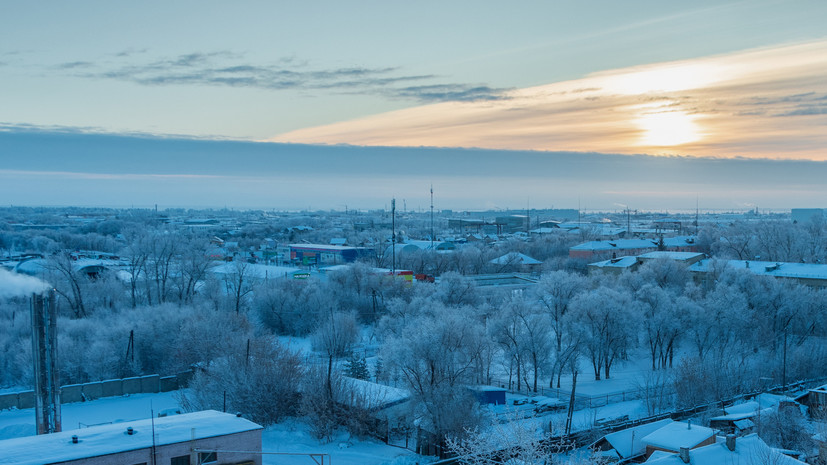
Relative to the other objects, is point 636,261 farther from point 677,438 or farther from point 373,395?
point 677,438

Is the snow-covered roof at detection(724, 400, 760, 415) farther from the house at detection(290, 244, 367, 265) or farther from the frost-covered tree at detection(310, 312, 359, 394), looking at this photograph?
the house at detection(290, 244, 367, 265)

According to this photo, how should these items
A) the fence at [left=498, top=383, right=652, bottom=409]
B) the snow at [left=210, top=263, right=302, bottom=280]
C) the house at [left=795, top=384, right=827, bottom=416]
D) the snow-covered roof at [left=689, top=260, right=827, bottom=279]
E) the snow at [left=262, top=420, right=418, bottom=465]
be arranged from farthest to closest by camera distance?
the snow at [left=210, top=263, right=302, bottom=280], the snow-covered roof at [left=689, top=260, right=827, bottom=279], the fence at [left=498, top=383, right=652, bottom=409], the house at [left=795, top=384, right=827, bottom=416], the snow at [left=262, top=420, right=418, bottom=465]

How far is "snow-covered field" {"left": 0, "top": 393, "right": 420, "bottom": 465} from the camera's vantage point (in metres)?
17.6

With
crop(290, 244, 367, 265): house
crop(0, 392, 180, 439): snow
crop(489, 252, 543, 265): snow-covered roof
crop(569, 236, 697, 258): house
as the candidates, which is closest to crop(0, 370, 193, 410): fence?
crop(0, 392, 180, 439): snow

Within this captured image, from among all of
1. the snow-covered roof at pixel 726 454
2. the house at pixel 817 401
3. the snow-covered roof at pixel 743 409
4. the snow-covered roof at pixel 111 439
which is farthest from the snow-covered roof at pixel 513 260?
the snow-covered roof at pixel 111 439

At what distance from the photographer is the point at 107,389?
23547mm

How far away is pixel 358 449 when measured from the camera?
18.6 m

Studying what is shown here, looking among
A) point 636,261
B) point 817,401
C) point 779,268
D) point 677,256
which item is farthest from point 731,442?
point 677,256

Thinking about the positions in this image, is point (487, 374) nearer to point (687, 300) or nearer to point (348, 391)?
point (348, 391)

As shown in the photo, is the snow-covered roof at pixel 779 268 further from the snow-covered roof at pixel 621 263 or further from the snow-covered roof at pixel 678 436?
the snow-covered roof at pixel 678 436

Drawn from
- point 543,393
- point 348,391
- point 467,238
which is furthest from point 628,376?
point 467,238

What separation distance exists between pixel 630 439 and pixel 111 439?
43.2ft

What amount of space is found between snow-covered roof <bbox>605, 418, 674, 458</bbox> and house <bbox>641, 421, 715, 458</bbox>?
51 centimetres

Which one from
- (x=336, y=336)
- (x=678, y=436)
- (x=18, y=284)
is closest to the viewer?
(x=18, y=284)
